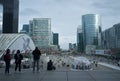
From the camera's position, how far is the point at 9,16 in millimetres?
101562

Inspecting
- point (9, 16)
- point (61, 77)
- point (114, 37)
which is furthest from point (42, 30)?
point (61, 77)

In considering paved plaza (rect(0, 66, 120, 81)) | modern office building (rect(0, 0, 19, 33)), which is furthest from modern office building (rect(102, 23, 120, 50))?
paved plaza (rect(0, 66, 120, 81))

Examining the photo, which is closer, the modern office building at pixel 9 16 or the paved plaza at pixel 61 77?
the paved plaza at pixel 61 77

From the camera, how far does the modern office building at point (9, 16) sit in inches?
3981

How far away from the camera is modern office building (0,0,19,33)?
101 m

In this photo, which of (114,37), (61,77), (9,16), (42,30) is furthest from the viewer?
(42,30)

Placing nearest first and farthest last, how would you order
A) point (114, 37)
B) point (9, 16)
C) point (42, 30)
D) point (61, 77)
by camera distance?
point (61, 77) → point (9, 16) → point (114, 37) → point (42, 30)

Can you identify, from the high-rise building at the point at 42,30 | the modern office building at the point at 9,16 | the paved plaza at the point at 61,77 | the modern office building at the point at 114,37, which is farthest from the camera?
the high-rise building at the point at 42,30

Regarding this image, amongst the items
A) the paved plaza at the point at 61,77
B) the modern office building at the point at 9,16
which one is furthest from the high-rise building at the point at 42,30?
the paved plaza at the point at 61,77

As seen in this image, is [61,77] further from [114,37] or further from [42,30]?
[42,30]

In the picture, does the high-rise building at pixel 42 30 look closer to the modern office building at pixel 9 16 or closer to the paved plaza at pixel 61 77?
Answer: the modern office building at pixel 9 16

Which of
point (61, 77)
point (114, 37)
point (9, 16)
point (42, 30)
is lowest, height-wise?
point (61, 77)

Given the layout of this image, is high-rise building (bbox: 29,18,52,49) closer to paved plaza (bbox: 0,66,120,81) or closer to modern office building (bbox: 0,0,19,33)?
modern office building (bbox: 0,0,19,33)

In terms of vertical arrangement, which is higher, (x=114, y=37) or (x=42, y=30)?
(x=42, y=30)
